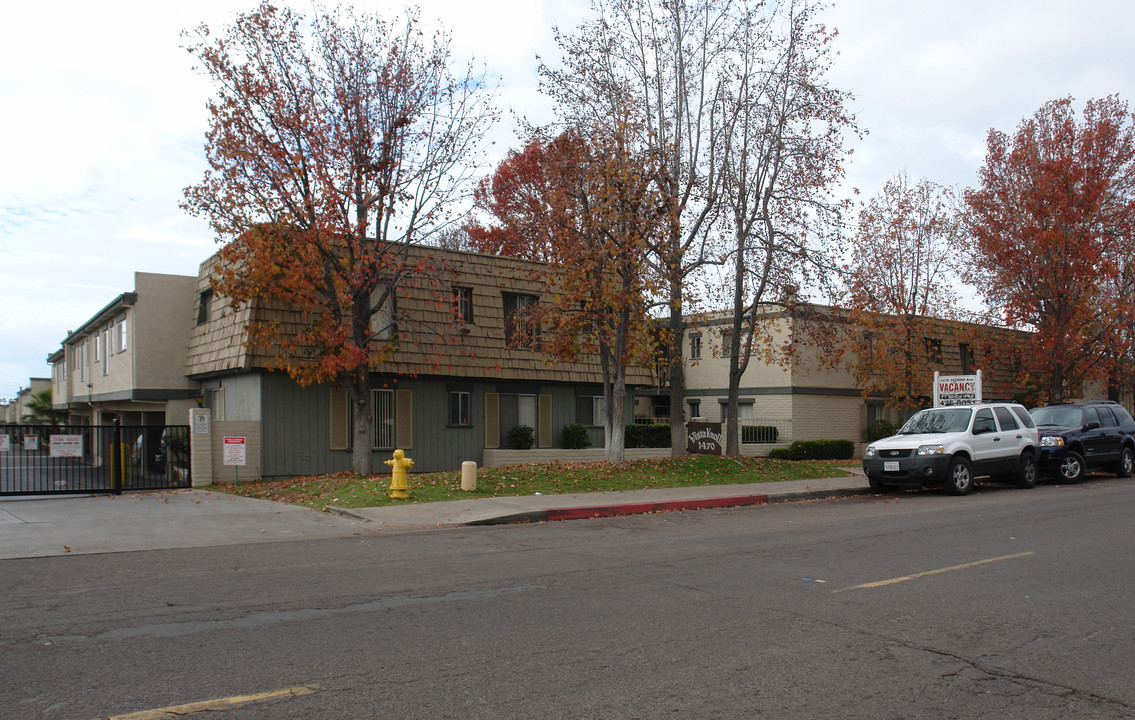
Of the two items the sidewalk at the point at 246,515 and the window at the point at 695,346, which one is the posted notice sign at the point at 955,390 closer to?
the sidewalk at the point at 246,515

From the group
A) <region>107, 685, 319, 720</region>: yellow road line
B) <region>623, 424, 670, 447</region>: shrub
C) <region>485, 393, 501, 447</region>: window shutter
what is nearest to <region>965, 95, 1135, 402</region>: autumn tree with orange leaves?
<region>623, 424, 670, 447</region>: shrub

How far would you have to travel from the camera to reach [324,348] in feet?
62.4

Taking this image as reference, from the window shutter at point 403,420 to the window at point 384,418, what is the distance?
0.12 metres

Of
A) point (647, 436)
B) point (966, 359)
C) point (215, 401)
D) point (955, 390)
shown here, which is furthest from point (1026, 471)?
point (966, 359)

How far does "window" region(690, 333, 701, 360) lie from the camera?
36.1 m

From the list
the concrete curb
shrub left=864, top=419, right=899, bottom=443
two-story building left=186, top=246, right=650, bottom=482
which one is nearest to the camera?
the concrete curb

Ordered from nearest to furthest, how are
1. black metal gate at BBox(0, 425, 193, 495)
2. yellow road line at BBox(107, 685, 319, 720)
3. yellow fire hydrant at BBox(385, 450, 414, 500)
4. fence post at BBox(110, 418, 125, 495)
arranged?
yellow road line at BBox(107, 685, 319, 720) < yellow fire hydrant at BBox(385, 450, 414, 500) < black metal gate at BBox(0, 425, 193, 495) < fence post at BBox(110, 418, 125, 495)

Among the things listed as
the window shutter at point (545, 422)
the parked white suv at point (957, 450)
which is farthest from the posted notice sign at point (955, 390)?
the window shutter at point (545, 422)

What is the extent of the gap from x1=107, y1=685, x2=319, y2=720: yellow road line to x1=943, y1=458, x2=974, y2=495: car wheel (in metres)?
15.2

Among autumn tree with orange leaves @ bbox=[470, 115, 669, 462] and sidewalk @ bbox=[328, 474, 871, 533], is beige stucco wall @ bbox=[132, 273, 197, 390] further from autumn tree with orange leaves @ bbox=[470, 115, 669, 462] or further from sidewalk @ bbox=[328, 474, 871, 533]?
sidewalk @ bbox=[328, 474, 871, 533]

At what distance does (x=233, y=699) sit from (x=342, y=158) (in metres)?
15.5

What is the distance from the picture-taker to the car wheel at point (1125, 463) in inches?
850

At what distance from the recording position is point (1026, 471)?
733 inches

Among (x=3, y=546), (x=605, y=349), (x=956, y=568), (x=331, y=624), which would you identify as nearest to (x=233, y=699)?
(x=331, y=624)
